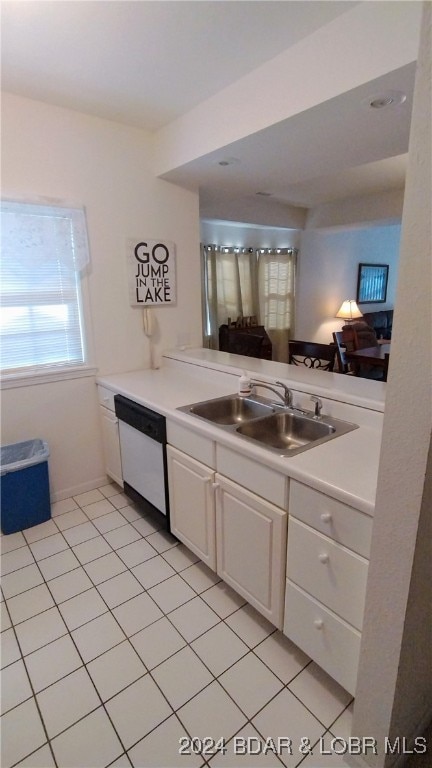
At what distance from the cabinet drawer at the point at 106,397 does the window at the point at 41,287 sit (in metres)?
0.26

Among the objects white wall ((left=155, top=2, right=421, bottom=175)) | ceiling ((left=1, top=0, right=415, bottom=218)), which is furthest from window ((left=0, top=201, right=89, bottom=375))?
white wall ((left=155, top=2, right=421, bottom=175))

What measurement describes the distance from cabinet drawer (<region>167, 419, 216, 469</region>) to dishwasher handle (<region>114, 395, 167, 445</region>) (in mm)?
62

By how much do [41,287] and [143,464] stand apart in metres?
1.26

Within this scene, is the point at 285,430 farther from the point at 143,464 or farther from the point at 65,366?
the point at 65,366

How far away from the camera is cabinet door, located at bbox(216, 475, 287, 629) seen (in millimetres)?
1396

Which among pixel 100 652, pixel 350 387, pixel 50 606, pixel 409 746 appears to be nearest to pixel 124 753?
pixel 100 652

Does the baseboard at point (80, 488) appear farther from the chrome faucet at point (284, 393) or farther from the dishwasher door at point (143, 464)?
the chrome faucet at point (284, 393)

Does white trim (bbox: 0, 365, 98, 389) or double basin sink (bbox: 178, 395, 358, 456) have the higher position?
white trim (bbox: 0, 365, 98, 389)

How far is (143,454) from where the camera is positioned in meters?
2.16

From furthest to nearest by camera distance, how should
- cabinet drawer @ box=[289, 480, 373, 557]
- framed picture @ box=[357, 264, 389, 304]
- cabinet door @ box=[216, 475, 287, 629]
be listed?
framed picture @ box=[357, 264, 389, 304] < cabinet door @ box=[216, 475, 287, 629] < cabinet drawer @ box=[289, 480, 373, 557]

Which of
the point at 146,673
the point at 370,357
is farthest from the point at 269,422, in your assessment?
the point at 370,357

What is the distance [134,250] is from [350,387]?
68.5 inches

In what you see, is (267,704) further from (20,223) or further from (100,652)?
(20,223)

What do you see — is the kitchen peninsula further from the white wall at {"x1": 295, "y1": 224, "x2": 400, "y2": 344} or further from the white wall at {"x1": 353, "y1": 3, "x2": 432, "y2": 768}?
the white wall at {"x1": 295, "y1": 224, "x2": 400, "y2": 344}
